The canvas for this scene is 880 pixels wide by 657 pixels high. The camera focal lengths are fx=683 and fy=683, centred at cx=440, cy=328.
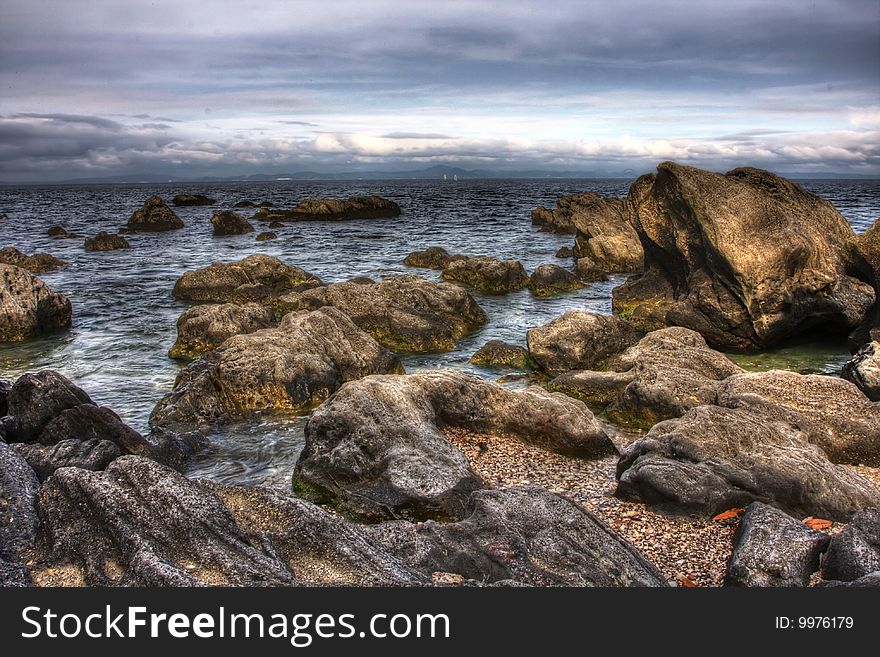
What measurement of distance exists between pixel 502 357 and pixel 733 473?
1144 centimetres

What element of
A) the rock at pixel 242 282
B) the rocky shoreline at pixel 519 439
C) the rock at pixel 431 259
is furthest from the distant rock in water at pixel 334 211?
the rocky shoreline at pixel 519 439

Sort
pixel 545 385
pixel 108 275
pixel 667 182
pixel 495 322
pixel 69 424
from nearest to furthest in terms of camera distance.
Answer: pixel 69 424
pixel 545 385
pixel 667 182
pixel 495 322
pixel 108 275

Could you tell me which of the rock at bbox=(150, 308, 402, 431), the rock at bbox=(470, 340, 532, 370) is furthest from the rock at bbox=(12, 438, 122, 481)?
the rock at bbox=(470, 340, 532, 370)

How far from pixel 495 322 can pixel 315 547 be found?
21.8 m

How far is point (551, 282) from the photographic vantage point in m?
38.0

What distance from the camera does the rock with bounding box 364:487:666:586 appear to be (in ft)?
30.8

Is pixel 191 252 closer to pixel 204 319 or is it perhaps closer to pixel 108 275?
pixel 108 275

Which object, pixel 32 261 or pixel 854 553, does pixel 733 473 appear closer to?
pixel 854 553

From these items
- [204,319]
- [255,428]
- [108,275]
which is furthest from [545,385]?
[108,275]

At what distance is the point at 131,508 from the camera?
930 centimetres

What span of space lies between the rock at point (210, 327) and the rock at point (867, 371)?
19.2m

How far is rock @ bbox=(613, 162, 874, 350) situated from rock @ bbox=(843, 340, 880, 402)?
461 centimetres

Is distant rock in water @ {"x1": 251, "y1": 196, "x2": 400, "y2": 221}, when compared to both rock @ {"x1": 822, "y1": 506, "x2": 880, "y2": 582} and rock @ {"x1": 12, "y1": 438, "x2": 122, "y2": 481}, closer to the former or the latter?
rock @ {"x1": 12, "y1": 438, "x2": 122, "y2": 481}

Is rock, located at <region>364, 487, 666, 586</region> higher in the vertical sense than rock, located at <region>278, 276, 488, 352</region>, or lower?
lower
